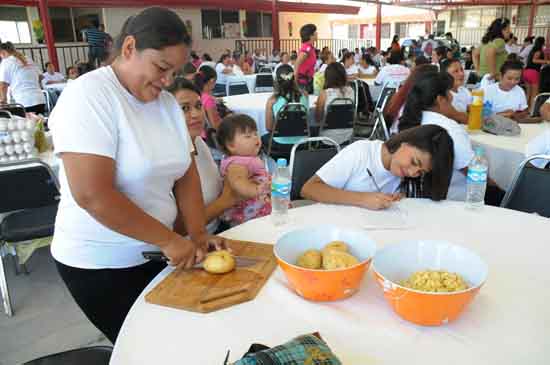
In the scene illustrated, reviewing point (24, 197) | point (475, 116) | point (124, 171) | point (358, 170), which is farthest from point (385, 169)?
point (24, 197)

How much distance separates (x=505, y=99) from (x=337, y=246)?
11.8 feet

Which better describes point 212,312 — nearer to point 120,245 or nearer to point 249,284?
point 249,284

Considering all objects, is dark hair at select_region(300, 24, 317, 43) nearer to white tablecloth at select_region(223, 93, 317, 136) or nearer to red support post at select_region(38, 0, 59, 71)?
white tablecloth at select_region(223, 93, 317, 136)

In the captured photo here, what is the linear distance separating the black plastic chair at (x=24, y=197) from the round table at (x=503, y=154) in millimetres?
2626

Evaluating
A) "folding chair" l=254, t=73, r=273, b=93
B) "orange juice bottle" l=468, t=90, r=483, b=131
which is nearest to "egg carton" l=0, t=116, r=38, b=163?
"orange juice bottle" l=468, t=90, r=483, b=131

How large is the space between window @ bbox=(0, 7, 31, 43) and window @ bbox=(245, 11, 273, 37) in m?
7.39

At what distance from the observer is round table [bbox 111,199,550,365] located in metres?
0.92

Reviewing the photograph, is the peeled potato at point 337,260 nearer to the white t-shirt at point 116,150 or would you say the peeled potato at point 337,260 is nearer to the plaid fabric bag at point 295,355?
the plaid fabric bag at point 295,355

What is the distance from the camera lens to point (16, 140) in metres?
2.64

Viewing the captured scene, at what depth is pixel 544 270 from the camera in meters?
1.25

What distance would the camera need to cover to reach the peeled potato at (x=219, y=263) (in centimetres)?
121

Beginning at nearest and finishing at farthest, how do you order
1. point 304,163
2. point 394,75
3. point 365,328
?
point 365,328
point 304,163
point 394,75

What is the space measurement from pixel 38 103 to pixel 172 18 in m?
5.26

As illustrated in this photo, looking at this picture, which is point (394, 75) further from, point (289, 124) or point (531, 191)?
point (531, 191)
